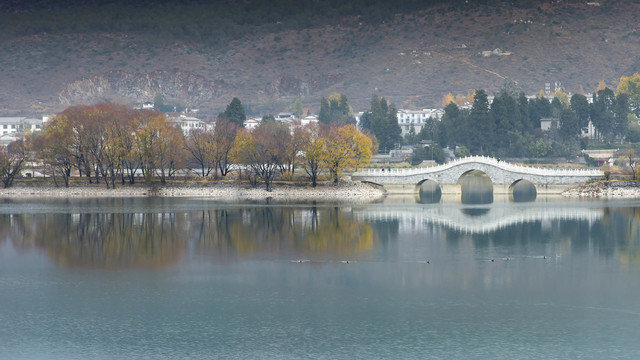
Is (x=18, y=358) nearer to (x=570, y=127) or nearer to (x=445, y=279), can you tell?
(x=445, y=279)

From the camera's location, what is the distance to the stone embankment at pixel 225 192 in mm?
84312

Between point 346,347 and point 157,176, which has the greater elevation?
point 157,176

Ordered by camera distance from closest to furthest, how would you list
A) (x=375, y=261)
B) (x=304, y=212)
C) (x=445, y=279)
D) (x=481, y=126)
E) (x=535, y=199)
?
(x=445, y=279) → (x=375, y=261) → (x=304, y=212) → (x=535, y=199) → (x=481, y=126)

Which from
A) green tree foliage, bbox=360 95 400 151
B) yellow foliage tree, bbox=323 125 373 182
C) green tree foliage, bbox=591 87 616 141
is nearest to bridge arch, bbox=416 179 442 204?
yellow foliage tree, bbox=323 125 373 182

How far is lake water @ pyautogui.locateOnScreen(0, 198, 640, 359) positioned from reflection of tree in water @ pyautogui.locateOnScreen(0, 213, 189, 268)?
0.54 ft

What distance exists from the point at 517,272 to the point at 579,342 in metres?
12.0

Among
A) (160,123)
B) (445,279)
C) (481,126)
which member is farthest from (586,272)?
(481,126)

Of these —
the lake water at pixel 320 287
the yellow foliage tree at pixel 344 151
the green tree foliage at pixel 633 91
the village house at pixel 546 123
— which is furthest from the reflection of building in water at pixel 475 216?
the green tree foliage at pixel 633 91

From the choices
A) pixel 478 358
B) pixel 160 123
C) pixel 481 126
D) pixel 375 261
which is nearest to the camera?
pixel 478 358

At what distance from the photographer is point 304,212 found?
69375 mm

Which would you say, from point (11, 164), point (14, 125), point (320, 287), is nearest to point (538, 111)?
point (11, 164)

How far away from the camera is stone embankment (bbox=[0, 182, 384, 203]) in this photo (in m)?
84.3

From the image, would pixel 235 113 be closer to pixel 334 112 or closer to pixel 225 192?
pixel 225 192

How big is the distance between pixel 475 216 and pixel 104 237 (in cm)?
2789
